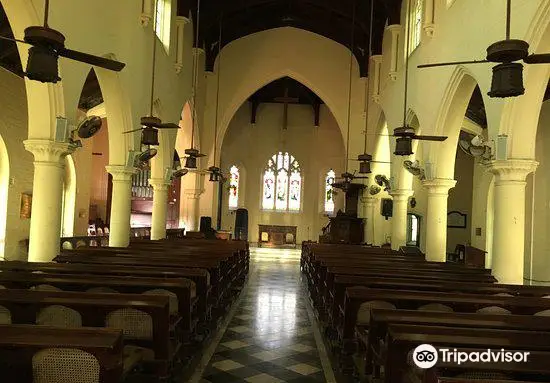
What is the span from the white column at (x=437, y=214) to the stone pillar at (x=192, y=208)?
1213 centimetres

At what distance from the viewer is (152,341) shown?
4074 mm

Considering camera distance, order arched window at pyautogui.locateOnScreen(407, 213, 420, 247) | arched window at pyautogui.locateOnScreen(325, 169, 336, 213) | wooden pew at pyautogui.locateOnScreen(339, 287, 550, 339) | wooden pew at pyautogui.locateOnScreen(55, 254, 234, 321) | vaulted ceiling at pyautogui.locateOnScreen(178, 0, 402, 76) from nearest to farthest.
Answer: wooden pew at pyautogui.locateOnScreen(339, 287, 550, 339) < wooden pew at pyautogui.locateOnScreen(55, 254, 234, 321) < vaulted ceiling at pyautogui.locateOnScreen(178, 0, 402, 76) < arched window at pyautogui.locateOnScreen(407, 213, 420, 247) < arched window at pyautogui.locateOnScreen(325, 169, 336, 213)

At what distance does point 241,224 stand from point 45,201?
19.8 meters

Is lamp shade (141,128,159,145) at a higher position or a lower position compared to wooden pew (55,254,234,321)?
higher

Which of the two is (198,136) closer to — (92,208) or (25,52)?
(92,208)

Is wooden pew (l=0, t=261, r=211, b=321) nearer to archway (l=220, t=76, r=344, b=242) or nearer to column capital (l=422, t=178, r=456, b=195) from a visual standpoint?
column capital (l=422, t=178, r=456, b=195)

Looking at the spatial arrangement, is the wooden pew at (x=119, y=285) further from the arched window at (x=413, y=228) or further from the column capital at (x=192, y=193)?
the arched window at (x=413, y=228)

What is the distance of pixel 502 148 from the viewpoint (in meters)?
7.95

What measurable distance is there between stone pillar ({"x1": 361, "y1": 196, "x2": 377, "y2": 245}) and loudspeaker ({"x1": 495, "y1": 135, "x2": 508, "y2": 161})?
12.6m

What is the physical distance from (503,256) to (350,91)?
14065 mm

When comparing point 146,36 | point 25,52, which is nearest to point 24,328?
point 25,52

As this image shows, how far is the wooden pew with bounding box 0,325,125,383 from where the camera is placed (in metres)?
2.70

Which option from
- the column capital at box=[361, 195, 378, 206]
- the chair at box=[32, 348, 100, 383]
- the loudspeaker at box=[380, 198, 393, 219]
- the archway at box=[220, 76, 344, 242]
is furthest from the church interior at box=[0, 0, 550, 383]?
the loudspeaker at box=[380, 198, 393, 219]

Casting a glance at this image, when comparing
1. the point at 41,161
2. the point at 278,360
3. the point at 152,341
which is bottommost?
the point at 278,360
